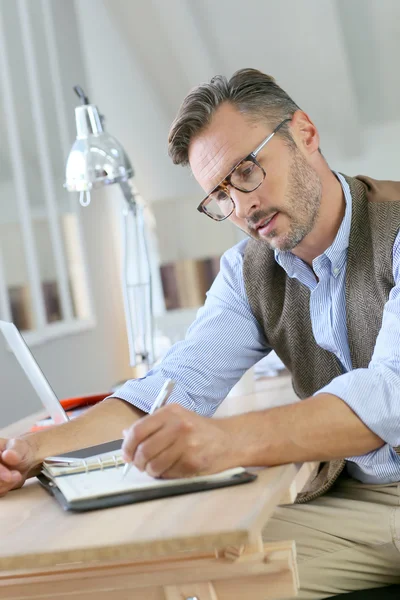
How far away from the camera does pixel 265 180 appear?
164 centimetres

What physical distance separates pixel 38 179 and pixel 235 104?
2.29 meters

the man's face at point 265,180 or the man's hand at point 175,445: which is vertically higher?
the man's face at point 265,180

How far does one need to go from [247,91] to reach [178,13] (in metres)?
3.39

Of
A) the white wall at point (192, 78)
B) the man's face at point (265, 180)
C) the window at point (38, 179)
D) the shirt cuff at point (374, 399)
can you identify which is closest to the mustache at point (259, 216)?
the man's face at point (265, 180)

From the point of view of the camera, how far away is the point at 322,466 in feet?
5.49

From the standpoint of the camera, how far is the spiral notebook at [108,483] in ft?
A: 3.41

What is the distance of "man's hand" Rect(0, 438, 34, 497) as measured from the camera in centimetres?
123

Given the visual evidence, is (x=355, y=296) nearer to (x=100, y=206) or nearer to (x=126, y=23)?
(x=100, y=206)


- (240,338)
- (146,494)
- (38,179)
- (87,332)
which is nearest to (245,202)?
(240,338)

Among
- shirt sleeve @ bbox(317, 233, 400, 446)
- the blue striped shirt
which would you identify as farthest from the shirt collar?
shirt sleeve @ bbox(317, 233, 400, 446)

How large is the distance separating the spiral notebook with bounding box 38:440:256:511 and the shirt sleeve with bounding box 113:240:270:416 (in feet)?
1.09

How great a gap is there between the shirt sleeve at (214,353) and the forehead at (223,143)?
0.75 ft

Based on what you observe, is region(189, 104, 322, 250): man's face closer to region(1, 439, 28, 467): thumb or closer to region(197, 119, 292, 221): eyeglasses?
region(197, 119, 292, 221): eyeglasses

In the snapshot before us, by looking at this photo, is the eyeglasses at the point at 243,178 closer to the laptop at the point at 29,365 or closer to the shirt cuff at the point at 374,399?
the laptop at the point at 29,365
